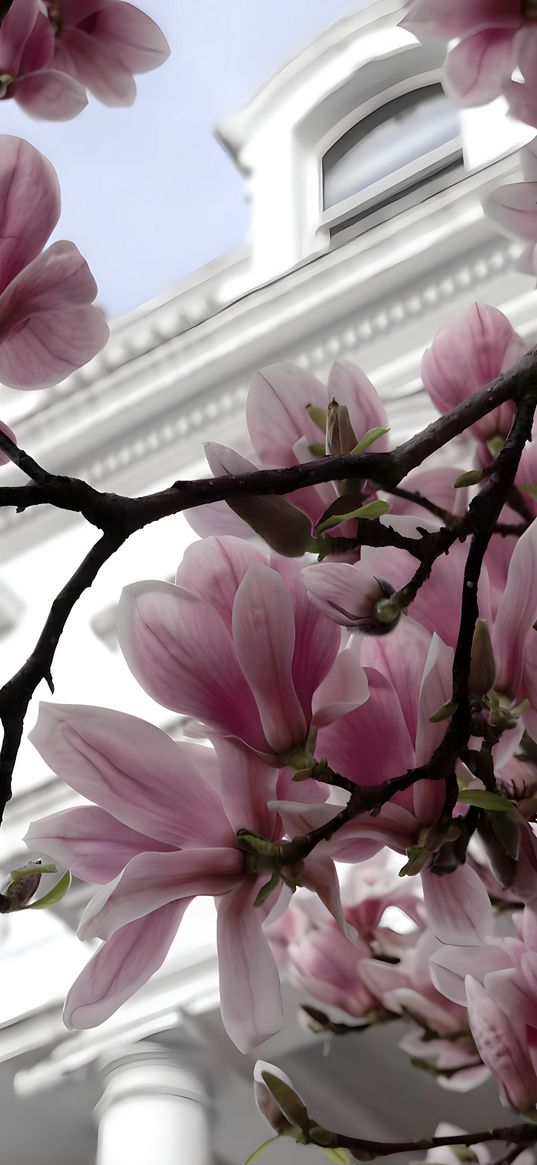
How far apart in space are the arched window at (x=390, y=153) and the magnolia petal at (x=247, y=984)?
2978mm

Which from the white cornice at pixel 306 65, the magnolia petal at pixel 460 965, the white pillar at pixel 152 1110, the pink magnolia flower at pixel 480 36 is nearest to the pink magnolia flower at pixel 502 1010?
the magnolia petal at pixel 460 965

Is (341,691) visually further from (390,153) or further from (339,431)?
(390,153)

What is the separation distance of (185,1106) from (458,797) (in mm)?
1948

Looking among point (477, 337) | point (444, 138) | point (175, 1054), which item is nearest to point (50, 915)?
point (175, 1054)

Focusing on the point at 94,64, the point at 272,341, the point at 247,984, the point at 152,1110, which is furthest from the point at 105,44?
the point at 272,341

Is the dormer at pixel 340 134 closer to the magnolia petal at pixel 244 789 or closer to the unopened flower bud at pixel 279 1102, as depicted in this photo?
the unopened flower bud at pixel 279 1102

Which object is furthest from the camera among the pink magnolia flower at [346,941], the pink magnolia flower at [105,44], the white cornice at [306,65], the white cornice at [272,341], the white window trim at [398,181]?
the white cornice at [306,65]

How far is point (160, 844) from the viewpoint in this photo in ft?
0.93

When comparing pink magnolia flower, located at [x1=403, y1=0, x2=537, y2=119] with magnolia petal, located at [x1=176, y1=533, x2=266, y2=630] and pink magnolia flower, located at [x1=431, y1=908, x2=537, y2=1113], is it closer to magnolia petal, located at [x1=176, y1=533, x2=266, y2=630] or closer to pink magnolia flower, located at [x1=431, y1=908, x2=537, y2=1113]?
magnolia petal, located at [x1=176, y1=533, x2=266, y2=630]

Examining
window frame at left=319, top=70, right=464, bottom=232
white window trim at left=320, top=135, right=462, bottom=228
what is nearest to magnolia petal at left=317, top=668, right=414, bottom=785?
window frame at left=319, top=70, right=464, bottom=232

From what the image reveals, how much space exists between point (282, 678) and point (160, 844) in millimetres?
52

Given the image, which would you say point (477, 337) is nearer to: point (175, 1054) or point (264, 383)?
point (264, 383)

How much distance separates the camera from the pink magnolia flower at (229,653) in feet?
0.92

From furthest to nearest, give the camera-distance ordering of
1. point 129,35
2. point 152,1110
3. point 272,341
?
point 272,341 < point 152,1110 < point 129,35
